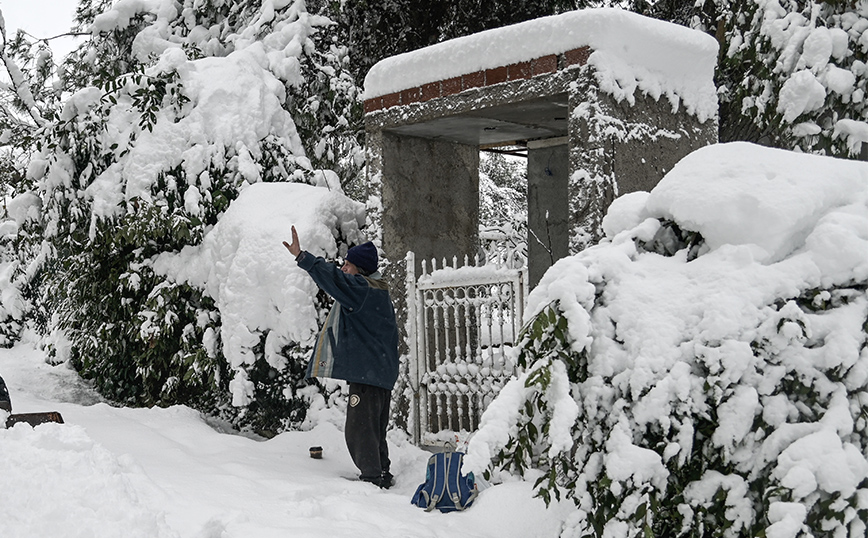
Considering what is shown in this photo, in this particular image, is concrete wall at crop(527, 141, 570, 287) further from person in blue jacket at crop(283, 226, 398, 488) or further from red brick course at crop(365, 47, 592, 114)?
person in blue jacket at crop(283, 226, 398, 488)

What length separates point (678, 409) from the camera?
295 centimetres

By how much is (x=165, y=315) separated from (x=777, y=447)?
4.90 metres

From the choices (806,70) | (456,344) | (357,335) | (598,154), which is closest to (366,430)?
(357,335)

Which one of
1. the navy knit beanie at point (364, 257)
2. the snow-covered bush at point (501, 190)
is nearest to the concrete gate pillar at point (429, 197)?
the navy knit beanie at point (364, 257)

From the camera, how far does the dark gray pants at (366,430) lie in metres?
4.95

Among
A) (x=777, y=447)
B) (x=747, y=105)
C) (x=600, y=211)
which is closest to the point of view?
(x=777, y=447)

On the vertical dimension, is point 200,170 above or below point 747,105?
below

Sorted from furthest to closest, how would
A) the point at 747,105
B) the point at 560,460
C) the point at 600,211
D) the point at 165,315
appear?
1. the point at 747,105
2. the point at 165,315
3. the point at 600,211
4. the point at 560,460

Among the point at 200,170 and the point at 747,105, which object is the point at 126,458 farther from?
the point at 747,105

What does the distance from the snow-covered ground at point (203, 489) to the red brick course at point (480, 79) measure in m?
2.28

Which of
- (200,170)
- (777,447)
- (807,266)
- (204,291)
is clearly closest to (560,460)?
(777,447)

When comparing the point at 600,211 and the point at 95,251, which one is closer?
the point at 600,211

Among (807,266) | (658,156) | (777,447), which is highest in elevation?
(658,156)

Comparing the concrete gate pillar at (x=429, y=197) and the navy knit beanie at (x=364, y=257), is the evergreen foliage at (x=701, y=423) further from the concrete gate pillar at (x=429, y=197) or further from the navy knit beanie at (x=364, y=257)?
the concrete gate pillar at (x=429, y=197)
